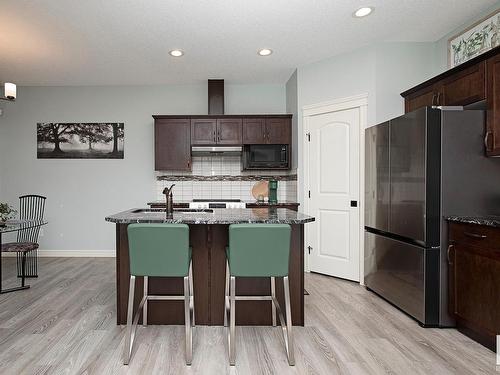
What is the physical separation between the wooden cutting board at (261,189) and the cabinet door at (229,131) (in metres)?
0.77

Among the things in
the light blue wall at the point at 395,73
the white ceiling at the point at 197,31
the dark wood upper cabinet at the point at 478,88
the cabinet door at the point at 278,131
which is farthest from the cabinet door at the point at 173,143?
the dark wood upper cabinet at the point at 478,88

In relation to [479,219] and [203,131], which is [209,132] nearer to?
[203,131]

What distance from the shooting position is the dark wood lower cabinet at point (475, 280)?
83.0 inches

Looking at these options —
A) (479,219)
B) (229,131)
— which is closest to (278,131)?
(229,131)

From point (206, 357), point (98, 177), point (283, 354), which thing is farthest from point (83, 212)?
point (283, 354)

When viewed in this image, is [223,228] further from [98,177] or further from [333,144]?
[98,177]

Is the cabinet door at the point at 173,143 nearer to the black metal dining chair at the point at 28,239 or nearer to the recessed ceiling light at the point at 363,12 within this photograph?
the black metal dining chair at the point at 28,239

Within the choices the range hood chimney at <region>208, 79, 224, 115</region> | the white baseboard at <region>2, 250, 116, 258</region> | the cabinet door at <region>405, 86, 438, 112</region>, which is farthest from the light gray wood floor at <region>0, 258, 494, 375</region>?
the range hood chimney at <region>208, 79, 224, 115</region>

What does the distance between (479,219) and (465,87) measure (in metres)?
1.16

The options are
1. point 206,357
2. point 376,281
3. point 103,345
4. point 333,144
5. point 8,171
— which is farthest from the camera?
point 8,171

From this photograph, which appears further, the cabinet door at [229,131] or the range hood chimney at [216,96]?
the range hood chimney at [216,96]

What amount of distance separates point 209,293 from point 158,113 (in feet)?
11.6

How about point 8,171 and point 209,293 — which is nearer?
point 209,293

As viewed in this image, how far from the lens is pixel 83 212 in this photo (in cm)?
512
